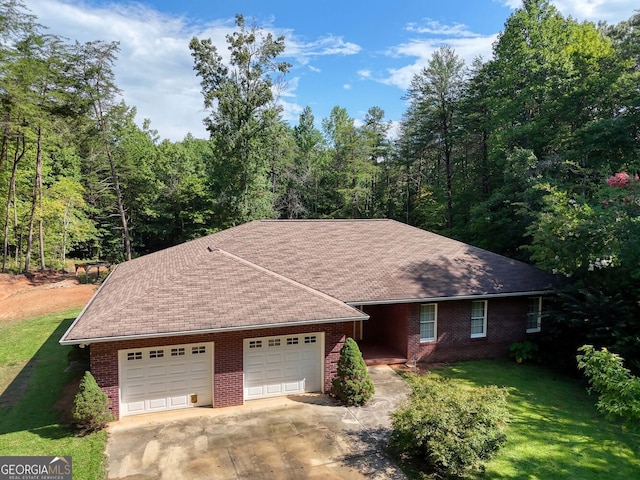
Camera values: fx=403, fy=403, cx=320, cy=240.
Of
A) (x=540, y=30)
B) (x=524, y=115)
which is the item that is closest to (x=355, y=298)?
(x=524, y=115)

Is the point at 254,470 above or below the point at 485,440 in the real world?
below

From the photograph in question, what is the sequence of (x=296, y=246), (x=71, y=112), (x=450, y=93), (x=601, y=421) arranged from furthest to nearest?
(x=450, y=93) < (x=71, y=112) < (x=296, y=246) < (x=601, y=421)

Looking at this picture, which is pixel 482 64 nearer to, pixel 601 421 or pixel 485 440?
pixel 601 421

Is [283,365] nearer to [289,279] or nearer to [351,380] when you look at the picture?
[351,380]

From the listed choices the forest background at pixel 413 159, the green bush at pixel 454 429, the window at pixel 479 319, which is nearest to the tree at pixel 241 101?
the forest background at pixel 413 159

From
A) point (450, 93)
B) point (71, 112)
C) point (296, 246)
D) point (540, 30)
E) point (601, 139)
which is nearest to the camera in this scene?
point (296, 246)

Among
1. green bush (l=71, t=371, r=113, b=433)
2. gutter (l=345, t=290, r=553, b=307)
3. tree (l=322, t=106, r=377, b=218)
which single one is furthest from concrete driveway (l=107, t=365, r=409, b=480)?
tree (l=322, t=106, r=377, b=218)

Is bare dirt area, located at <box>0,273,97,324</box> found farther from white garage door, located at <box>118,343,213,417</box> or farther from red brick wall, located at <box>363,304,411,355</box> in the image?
red brick wall, located at <box>363,304,411,355</box>
